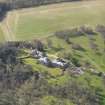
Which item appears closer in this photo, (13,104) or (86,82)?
(13,104)

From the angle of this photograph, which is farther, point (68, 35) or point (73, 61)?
point (68, 35)

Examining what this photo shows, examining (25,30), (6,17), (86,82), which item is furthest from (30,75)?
(6,17)

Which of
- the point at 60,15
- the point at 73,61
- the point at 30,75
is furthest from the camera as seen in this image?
the point at 60,15

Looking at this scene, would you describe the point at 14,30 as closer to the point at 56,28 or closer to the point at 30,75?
the point at 56,28

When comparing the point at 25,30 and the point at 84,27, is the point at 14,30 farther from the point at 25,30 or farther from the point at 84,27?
the point at 84,27

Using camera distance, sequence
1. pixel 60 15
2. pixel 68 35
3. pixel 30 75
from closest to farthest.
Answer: pixel 30 75
pixel 68 35
pixel 60 15

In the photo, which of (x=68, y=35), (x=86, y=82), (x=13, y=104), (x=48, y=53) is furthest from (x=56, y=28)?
(x=13, y=104)
